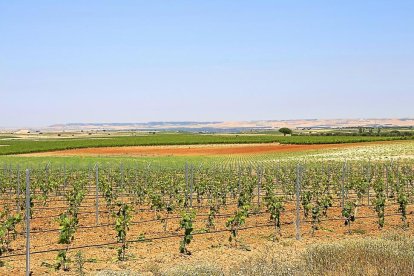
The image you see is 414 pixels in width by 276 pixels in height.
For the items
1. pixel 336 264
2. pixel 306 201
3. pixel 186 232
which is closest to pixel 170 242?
pixel 186 232

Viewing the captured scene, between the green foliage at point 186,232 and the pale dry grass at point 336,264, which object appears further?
the green foliage at point 186,232

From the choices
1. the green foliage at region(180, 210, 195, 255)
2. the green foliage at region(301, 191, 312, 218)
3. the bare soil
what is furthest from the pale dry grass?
the green foliage at region(301, 191, 312, 218)

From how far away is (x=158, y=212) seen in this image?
18.5 m

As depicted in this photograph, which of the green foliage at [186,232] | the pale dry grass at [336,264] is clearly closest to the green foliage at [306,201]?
the green foliage at [186,232]

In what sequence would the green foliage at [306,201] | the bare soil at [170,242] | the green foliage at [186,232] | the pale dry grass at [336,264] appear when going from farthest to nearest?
1. the green foliage at [306,201]
2. the green foliage at [186,232]
3. the bare soil at [170,242]
4. the pale dry grass at [336,264]

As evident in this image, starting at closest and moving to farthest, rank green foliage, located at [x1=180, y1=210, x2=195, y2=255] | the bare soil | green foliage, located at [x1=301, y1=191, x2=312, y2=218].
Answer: the bare soil < green foliage, located at [x1=180, y1=210, x2=195, y2=255] < green foliage, located at [x1=301, y1=191, x2=312, y2=218]

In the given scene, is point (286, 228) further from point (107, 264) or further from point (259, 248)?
point (107, 264)

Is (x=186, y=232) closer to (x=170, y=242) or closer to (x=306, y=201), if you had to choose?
(x=170, y=242)

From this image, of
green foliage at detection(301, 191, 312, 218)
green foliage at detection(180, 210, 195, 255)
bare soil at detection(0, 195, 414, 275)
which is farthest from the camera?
green foliage at detection(301, 191, 312, 218)

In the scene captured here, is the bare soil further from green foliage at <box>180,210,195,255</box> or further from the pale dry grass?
the pale dry grass

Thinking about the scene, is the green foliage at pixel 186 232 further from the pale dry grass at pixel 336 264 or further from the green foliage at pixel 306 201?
the green foliage at pixel 306 201

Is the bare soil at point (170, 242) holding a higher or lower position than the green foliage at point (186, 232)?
lower

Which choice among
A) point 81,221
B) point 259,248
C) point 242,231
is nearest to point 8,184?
point 81,221

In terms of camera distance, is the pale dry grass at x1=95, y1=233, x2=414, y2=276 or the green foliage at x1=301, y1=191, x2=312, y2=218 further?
the green foliage at x1=301, y1=191, x2=312, y2=218
